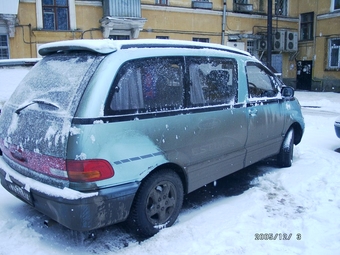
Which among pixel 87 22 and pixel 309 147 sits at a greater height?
pixel 87 22

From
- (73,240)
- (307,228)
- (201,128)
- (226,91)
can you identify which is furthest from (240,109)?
(73,240)

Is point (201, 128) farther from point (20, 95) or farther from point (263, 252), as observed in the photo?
point (20, 95)

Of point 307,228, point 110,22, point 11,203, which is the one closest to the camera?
point 307,228

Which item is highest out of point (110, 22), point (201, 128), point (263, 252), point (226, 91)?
point (110, 22)

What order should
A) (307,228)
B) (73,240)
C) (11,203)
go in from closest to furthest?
(73,240) → (307,228) → (11,203)

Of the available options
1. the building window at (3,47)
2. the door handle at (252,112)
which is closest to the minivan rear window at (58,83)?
the door handle at (252,112)

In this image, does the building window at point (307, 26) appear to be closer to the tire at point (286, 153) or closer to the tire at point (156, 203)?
the tire at point (286, 153)

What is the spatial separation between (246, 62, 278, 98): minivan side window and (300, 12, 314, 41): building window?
18820 mm

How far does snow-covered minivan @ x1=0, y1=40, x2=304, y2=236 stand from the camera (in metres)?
2.61

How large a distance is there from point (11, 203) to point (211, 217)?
235cm

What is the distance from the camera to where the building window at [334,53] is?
19.8 metres

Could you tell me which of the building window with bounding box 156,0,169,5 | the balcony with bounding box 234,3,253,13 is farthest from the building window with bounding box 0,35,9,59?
the balcony with bounding box 234,3,253,13

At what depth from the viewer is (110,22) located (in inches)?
555

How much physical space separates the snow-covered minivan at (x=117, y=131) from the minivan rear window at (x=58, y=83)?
1 centimetres
